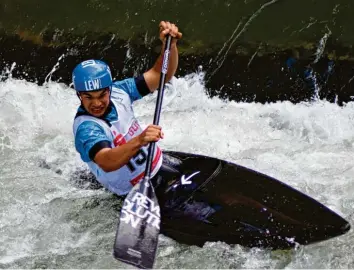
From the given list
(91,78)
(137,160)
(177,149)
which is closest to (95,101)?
(91,78)

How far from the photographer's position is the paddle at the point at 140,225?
3.91m

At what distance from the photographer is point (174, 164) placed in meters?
4.84

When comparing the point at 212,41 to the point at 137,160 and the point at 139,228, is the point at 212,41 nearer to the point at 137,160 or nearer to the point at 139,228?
the point at 137,160

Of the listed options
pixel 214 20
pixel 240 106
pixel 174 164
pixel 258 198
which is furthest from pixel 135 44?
pixel 258 198

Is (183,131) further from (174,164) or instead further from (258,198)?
(258,198)

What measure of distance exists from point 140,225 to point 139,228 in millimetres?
26

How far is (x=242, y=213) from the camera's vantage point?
171 inches

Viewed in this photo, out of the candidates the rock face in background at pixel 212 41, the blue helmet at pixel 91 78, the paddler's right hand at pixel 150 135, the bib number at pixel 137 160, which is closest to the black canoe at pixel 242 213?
the bib number at pixel 137 160

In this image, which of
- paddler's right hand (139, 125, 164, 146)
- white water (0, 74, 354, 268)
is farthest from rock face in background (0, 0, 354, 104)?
paddler's right hand (139, 125, 164, 146)

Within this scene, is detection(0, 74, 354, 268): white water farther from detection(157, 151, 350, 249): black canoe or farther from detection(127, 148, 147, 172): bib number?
detection(127, 148, 147, 172): bib number

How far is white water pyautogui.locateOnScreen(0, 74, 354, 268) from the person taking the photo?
4.45 meters

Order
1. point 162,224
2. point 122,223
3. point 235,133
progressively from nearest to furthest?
point 122,223
point 162,224
point 235,133

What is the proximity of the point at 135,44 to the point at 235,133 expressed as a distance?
2.05 meters

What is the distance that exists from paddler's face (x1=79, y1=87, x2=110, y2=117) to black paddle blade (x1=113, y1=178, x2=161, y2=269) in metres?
0.57
